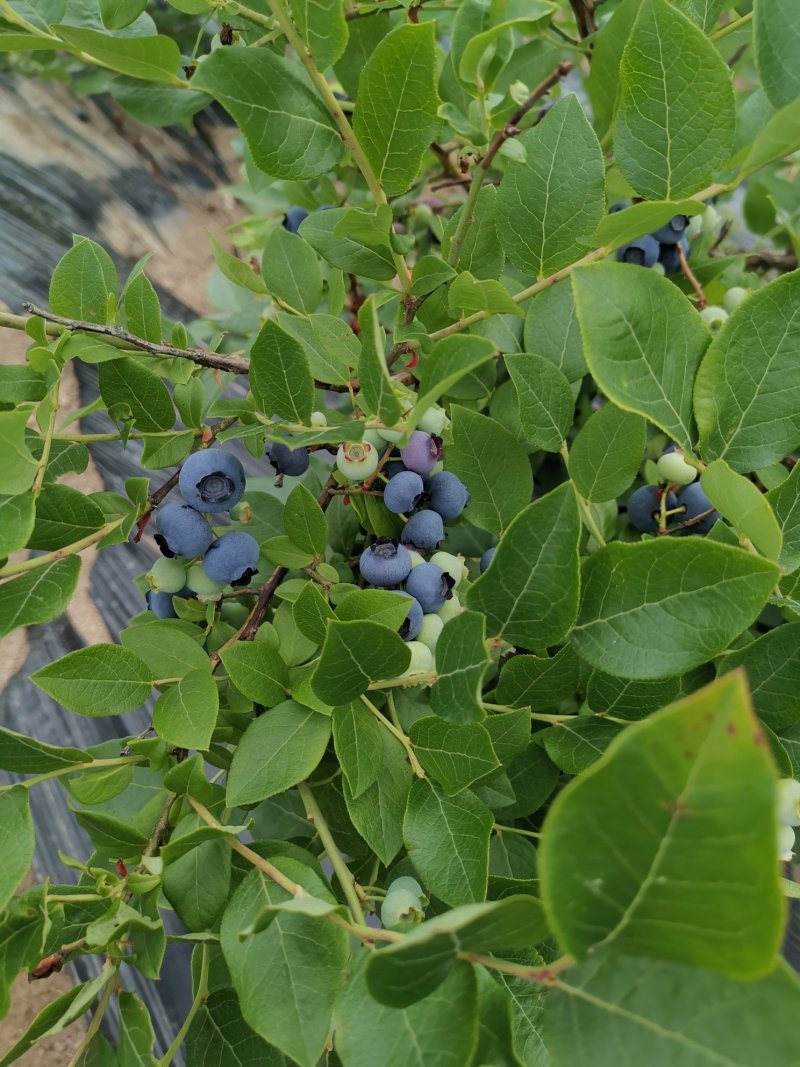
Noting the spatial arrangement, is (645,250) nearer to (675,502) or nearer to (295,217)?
(675,502)

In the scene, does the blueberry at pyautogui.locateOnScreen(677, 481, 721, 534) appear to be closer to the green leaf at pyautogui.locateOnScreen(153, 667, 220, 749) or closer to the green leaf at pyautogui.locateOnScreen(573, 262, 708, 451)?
the green leaf at pyautogui.locateOnScreen(573, 262, 708, 451)

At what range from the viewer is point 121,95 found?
866 millimetres

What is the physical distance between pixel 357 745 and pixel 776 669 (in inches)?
11.7

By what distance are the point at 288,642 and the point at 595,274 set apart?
1.14 feet

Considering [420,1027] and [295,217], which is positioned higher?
[295,217]

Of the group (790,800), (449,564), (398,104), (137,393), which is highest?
(398,104)

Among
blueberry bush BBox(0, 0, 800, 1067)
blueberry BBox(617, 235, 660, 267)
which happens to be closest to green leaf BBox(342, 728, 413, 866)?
blueberry bush BBox(0, 0, 800, 1067)

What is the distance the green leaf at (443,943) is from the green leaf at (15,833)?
29 cm

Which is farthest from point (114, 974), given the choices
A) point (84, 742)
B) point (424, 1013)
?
point (84, 742)

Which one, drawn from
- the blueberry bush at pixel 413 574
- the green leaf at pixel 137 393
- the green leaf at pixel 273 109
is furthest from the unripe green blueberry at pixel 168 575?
the green leaf at pixel 273 109

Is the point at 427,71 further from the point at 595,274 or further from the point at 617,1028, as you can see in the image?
the point at 617,1028

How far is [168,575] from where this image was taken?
2.11 feet

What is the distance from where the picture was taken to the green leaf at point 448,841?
48cm

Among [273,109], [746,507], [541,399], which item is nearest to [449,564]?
[541,399]
